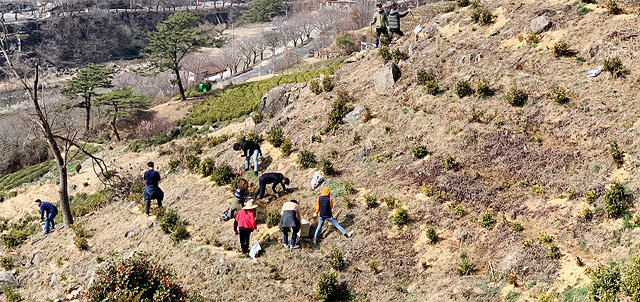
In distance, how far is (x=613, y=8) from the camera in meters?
15.5

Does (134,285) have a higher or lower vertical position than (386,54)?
lower

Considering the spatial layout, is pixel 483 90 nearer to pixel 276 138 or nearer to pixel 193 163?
pixel 276 138

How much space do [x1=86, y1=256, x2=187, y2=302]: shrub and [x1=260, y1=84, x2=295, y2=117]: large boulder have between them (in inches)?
525

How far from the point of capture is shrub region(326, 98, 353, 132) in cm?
1798

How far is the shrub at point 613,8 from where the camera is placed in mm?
15523

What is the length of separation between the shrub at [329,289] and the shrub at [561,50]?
37.1 feet

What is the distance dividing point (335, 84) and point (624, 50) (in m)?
11.5

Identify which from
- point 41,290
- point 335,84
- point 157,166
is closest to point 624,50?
point 335,84

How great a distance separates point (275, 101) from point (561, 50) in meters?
13.6

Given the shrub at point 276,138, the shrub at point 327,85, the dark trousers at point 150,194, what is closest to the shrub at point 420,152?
the shrub at point 276,138

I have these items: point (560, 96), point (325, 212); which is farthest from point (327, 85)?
point (560, 96)

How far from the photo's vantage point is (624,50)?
14227 mm

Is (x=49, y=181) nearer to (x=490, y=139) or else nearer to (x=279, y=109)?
(x=279, y=109)

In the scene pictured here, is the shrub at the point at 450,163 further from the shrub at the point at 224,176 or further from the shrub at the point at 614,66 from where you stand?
the shrub at the point at 224,176
